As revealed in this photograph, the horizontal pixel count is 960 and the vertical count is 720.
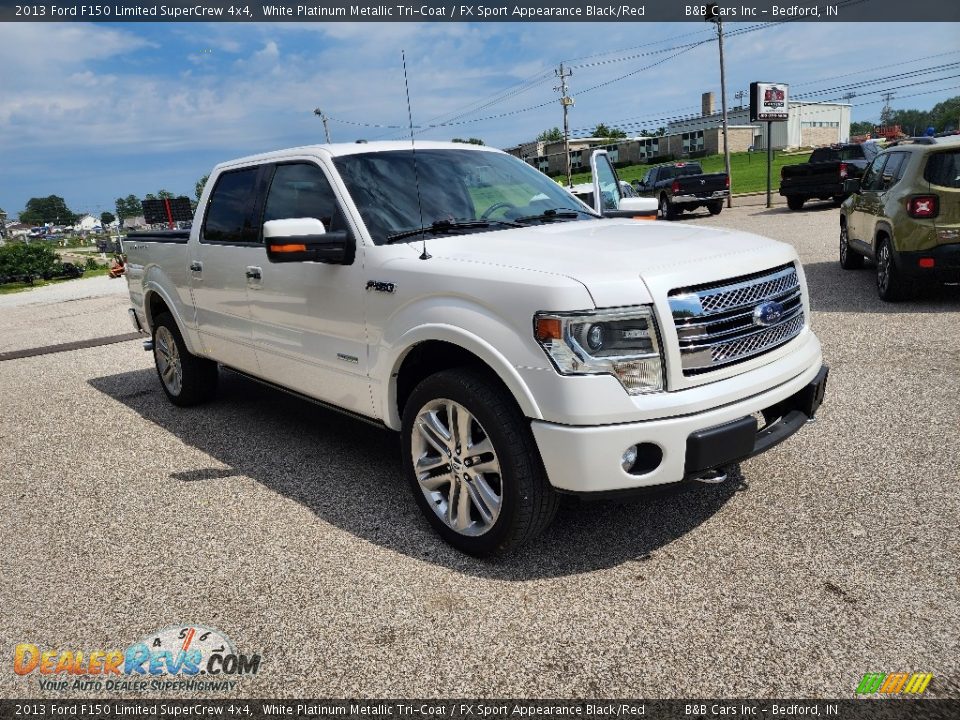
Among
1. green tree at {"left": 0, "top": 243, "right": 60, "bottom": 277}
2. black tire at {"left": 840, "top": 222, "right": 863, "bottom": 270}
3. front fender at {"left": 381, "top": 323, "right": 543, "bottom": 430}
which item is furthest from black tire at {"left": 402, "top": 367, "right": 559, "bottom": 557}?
green tree at {"left": 0, "top": 243, "right": 60, "bottom": 277}

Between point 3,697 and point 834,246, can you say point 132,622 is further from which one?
point 834,246

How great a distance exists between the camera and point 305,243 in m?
3.59

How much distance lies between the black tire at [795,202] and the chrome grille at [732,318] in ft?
65.9

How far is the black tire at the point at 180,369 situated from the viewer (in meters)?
6.01

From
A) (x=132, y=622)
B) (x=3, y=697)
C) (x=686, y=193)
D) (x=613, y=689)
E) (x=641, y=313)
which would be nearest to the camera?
(x=613, y=689)

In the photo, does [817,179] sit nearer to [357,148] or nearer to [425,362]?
[357,148]

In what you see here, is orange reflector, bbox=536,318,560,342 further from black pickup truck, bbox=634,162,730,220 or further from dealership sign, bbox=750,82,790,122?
dealership sign, bbox=750,82,790,122

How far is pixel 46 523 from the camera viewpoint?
4172mm

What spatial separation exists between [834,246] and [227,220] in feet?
39.6

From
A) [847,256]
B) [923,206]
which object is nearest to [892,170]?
[923,206]

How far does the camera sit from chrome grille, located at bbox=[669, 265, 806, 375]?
9.66 feet

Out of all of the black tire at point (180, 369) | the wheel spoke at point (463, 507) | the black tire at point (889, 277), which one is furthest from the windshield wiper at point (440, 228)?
the black tire at point (889, 277)

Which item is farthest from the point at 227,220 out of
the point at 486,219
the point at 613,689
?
the point at 613,689

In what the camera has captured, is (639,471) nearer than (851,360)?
Yes
